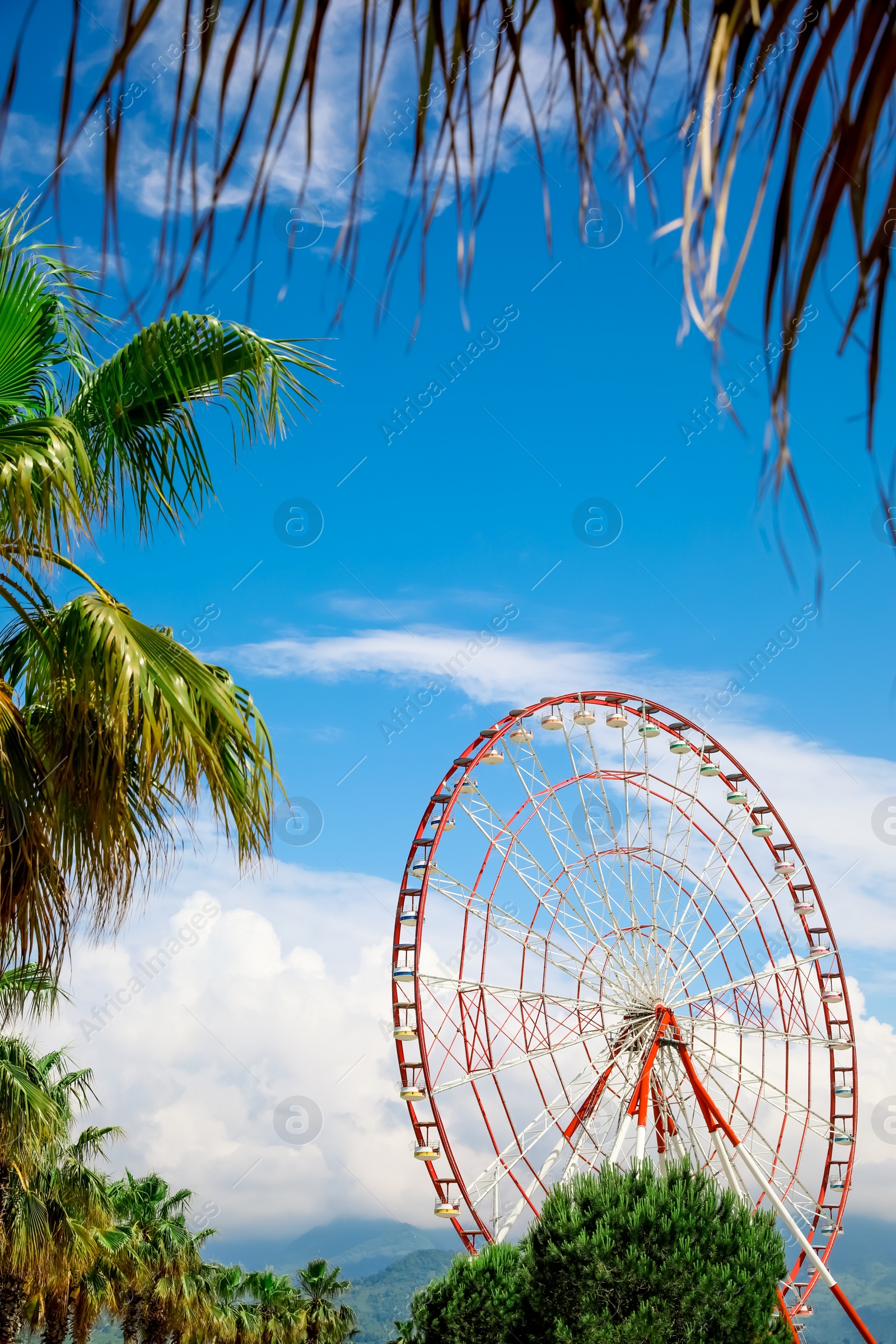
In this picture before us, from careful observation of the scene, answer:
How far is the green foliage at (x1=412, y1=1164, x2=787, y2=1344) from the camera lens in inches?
722

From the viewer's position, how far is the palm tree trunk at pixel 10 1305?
79.0 ft

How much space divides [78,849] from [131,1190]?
1372 inches

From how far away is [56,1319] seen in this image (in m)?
29.9

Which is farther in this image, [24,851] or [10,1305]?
[10,1305]

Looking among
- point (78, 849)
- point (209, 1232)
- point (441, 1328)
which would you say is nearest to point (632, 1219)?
point (441, 1328)

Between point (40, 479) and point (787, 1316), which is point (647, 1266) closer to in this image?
point (787, 1316)

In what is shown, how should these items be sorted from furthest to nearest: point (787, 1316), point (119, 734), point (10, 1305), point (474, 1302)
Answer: point (10, 1305), point (474, 1302), point (787, 1316), point (119, 734)

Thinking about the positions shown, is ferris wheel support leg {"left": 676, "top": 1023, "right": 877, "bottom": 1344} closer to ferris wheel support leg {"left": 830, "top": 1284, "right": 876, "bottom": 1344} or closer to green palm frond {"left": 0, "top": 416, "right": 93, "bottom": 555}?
ferris wheel support leg {"left": 830, "top": 1284, "right": 876, "bottom": 1344}

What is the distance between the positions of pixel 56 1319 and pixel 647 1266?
1794 cm

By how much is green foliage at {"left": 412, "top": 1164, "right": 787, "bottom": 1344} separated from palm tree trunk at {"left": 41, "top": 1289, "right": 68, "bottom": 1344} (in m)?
12.9

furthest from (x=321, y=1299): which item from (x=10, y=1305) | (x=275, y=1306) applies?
(x=10, y=1305)

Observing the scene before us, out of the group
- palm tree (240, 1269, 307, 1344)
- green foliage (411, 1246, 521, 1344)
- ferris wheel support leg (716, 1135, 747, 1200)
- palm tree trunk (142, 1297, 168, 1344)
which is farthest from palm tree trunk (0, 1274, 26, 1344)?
palm tree (240, 1269, 307, 1344)

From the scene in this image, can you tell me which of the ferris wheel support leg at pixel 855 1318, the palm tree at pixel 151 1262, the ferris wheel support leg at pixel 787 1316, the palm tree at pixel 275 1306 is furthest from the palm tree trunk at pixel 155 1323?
the ferris wheel support leg at pixel 787 1316

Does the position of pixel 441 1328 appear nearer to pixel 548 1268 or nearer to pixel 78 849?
pixel 548 1268
